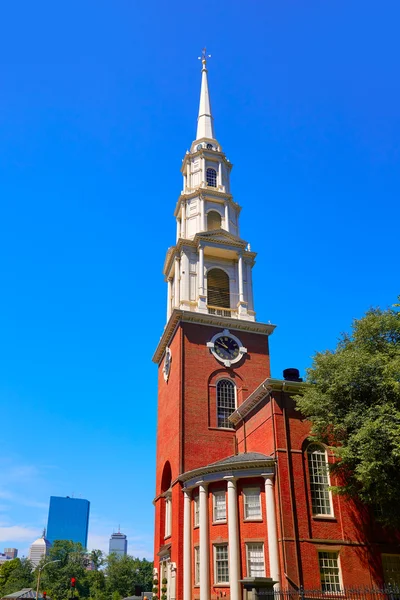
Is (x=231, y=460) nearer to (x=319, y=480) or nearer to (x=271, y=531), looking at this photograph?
(x=271, y=531)

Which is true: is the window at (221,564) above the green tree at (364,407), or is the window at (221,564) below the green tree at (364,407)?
below

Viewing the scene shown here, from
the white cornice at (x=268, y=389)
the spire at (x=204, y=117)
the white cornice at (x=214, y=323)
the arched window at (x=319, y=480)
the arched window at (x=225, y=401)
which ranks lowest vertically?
the arched window at (x=319, y=480)

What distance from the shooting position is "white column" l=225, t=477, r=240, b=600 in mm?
25609

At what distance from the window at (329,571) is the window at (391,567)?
Result: 2548mm

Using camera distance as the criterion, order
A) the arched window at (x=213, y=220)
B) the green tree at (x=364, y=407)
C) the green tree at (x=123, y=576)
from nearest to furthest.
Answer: the green tree at (x=364, y=407), the arched window at (x=213, y=220), the green tree at (x=123, y=576)

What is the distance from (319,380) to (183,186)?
26.5m

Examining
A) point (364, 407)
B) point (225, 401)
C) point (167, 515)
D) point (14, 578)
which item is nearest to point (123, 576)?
point (14, 578)

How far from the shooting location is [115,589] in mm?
89062

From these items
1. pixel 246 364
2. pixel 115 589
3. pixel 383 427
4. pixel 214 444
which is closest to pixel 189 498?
pixel 214 444

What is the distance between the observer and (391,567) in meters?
27.0

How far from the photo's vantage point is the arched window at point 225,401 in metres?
35.2

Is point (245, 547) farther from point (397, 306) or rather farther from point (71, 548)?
point (71, 548)

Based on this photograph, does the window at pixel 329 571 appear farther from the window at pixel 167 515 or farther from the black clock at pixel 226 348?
the black clock at pixel 226 348

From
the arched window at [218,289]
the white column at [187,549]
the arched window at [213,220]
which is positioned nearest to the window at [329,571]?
the white column at [187,549]
